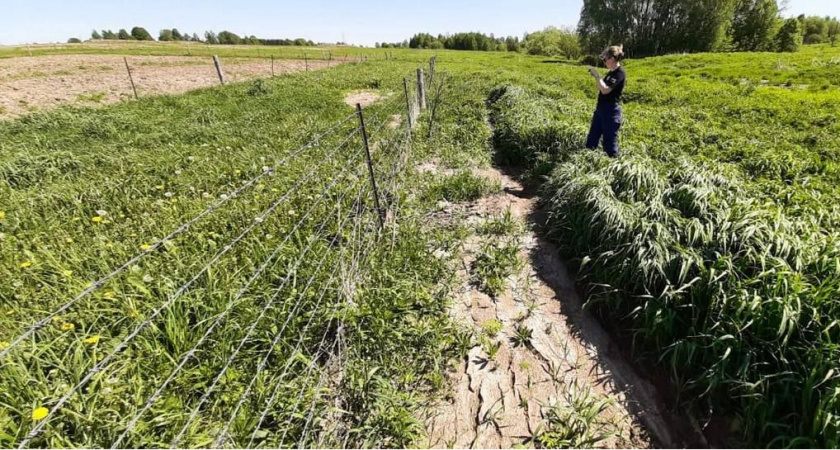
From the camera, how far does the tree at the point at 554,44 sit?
52531 millimetres

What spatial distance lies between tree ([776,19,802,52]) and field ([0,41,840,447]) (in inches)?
1706

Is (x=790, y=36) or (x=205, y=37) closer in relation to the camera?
(x=790, y=36)

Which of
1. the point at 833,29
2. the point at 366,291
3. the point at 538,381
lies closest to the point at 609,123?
the point at 538,381

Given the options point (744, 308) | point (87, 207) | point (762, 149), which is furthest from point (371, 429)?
point (762, 149)

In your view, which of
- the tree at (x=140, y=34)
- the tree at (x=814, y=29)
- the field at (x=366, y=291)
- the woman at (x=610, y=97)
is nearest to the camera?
the field at (x=366, y=291)

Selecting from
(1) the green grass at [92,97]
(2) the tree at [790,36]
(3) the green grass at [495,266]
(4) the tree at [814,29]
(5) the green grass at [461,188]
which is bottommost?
(3) the green grass at [495,266]

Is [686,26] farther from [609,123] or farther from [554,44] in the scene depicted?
[609,123]

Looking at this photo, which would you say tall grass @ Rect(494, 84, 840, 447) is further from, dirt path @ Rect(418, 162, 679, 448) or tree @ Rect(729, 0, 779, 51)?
tree @ Rect(729, 0, 779, 51)

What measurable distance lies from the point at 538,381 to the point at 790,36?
5142cm

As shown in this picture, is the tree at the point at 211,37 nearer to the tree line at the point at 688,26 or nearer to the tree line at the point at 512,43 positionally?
the tree line at the point at 512,43

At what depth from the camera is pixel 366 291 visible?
3092 mm

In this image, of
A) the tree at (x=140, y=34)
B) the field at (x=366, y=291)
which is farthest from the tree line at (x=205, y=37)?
the field at (x=366, y=291)

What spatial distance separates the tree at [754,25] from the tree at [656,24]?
329cm

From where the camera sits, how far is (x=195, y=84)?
17188 mm
